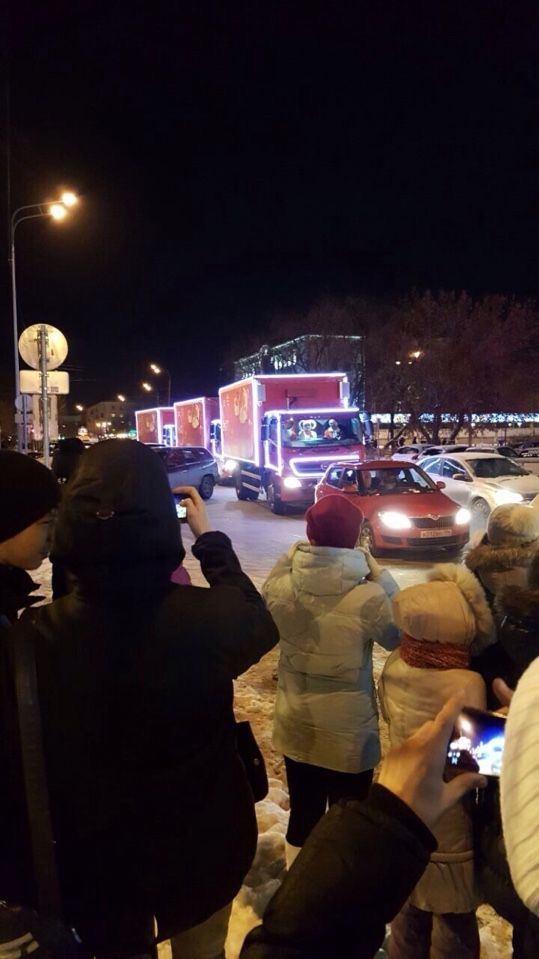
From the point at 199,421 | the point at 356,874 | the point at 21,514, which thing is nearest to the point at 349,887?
the point at 356,874

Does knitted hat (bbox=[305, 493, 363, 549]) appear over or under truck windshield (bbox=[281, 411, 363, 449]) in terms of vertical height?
under

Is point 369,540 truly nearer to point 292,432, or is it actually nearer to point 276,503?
point 276,503

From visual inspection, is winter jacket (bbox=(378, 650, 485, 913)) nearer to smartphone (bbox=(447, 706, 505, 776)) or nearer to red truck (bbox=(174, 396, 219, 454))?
smartphone (bbox=(447, 706, 505, 776))

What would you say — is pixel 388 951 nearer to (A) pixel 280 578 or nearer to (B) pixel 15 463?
(A) pixel 280 578

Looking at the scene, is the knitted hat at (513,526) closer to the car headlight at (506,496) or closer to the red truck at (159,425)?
the car headlight at (506,496)

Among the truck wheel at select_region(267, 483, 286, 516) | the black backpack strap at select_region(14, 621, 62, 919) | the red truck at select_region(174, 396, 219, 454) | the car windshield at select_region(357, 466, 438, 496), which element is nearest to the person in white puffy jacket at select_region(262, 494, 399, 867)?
the black backpack strap at select_region(14, 621, 62, 919)

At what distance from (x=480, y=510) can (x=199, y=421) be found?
17037mm

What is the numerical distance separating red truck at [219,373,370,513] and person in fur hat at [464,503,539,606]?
12.8m

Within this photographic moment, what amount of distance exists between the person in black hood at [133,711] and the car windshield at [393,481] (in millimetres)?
10400

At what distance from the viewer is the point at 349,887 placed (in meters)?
0.92

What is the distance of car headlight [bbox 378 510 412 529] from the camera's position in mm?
10797

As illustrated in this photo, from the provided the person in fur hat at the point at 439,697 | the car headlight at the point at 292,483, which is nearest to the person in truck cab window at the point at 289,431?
the car headlight at the point at 292,483

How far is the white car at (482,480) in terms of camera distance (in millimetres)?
13352

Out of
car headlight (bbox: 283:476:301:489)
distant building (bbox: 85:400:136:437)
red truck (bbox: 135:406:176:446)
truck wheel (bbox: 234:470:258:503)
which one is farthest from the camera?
distant building (bbox: 85:400:136:437)
